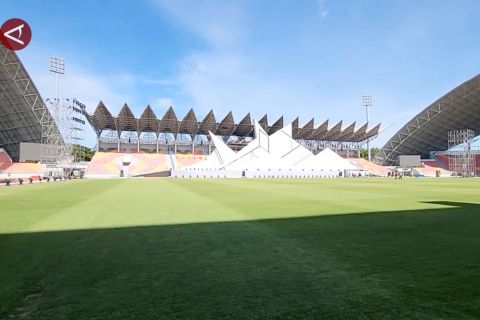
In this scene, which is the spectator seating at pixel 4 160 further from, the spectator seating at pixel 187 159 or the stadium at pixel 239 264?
the stadium at pixel 239 264

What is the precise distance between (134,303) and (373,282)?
117 inches

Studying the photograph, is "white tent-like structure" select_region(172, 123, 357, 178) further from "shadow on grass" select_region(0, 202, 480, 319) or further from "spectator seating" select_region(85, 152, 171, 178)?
"shadow on grass" select_region(0, 202, 480, 319)

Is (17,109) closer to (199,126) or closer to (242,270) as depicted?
(199,126)

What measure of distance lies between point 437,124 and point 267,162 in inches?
1976

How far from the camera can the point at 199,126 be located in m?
100

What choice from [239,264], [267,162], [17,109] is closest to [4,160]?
[17,109]

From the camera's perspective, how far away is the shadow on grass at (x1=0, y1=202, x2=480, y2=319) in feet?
12.3

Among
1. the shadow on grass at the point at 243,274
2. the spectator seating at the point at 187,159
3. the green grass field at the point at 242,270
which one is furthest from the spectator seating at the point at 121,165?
the shadow on grass at the point at 243,274

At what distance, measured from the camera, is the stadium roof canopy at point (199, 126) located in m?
92.1

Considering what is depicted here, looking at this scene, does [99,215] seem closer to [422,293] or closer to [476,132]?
[422,293]

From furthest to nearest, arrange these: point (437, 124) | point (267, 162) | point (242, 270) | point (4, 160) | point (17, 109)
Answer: point (437, 124)
point (4, 160)
point (267, 162)
point (17, 109)
point (242, 270)

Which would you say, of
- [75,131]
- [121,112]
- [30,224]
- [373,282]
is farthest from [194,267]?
[121,112]

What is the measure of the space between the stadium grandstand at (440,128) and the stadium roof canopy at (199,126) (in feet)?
36.6

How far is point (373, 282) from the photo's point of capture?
15.1 ft
